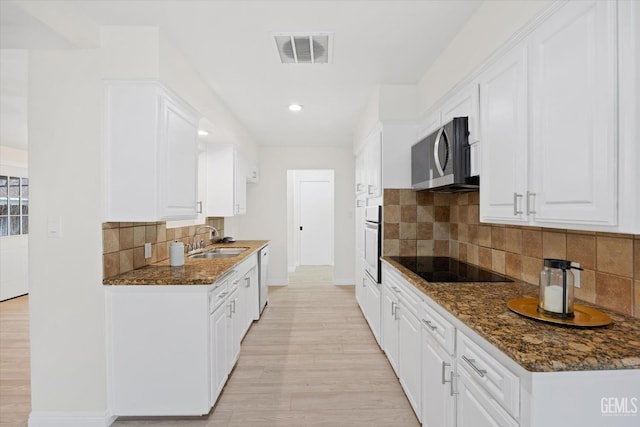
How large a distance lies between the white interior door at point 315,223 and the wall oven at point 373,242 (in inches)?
181

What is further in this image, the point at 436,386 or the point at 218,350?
the point at 218,350

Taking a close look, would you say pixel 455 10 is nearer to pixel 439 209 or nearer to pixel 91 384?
pixel 439 209

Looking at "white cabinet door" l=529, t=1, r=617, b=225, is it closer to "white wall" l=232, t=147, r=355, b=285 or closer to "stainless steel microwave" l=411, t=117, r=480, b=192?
"stainless steel microwave" l=411, t=117, r=480, b=192

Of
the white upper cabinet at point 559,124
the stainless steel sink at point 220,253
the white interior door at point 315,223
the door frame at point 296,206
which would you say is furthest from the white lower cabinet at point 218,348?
the white interior door at point 315,223

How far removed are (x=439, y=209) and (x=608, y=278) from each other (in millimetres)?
1793

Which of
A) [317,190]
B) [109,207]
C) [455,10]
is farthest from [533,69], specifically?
[317,190]

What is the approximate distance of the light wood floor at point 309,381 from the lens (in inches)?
86.1

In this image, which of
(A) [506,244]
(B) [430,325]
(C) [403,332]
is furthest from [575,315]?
(C) [403,332]

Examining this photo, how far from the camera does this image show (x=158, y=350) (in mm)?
2109

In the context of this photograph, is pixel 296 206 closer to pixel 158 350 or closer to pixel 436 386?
pixel 158 350

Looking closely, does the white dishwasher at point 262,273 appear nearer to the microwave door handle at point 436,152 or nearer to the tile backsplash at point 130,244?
the tile backsplash at point 130,244

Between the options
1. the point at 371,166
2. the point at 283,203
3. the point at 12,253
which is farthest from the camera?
the point at 283,203

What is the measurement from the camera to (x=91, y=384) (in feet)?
6.88

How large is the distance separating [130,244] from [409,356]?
81.3 inches
